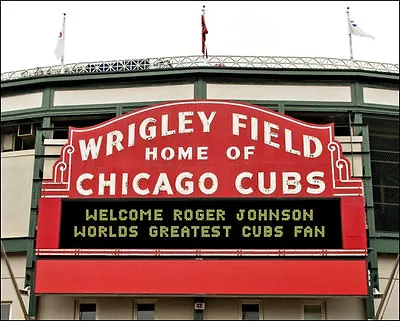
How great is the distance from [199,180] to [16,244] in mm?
6902

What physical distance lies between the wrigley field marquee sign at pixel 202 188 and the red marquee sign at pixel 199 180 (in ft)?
0.11

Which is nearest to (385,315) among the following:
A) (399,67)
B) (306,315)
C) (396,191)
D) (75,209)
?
(306,315)

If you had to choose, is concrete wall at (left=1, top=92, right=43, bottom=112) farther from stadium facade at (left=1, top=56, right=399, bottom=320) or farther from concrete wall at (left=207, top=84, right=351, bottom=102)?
concrete wall at (left=207, top=84, right=351, bottom=102)

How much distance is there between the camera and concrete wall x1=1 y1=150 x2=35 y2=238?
83.2 ft

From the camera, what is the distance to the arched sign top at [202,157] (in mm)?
23516

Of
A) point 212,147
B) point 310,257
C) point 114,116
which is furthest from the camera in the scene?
point 114,116

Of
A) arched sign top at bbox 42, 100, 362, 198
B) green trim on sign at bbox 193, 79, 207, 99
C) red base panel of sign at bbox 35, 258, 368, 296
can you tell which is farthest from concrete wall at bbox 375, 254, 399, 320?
green trim on sign at bbox 193, 79, 207, 99

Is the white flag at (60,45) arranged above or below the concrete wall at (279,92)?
above

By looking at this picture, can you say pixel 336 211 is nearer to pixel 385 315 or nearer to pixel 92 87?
pixel 385 315

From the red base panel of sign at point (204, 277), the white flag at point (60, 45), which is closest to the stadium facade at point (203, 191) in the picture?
the red base panel of sign at point (204, 277)

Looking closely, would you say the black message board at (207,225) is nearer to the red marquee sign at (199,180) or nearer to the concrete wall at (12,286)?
the red marquee sign at (199,180)

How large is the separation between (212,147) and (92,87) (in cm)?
541

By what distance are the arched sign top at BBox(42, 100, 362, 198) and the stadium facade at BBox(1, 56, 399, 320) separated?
0.15ft

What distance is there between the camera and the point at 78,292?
22.7 metres
